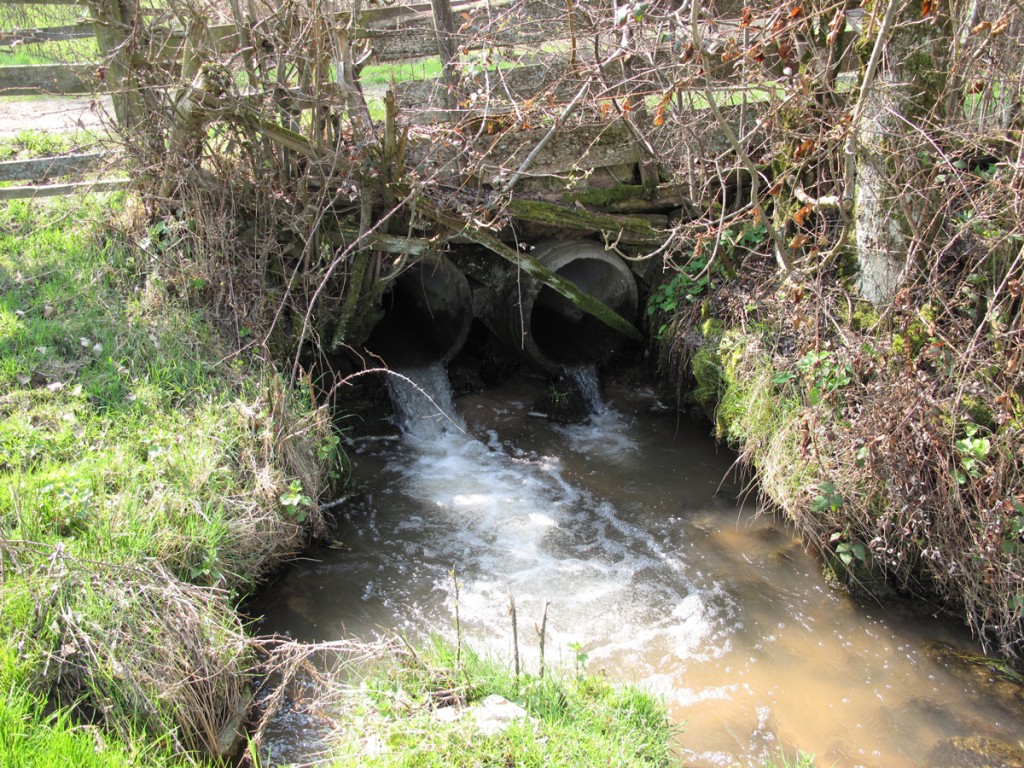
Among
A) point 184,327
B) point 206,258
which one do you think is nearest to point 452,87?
point 206,258

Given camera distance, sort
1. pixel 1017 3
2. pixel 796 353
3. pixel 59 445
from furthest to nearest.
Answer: pixel 796 353 → pixel 59 445 → pixel 1017 3

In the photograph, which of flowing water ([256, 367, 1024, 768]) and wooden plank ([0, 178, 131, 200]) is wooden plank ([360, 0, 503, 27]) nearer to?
wooden plank ([0, 178, 131, 200])

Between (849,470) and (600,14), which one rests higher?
(600,14)

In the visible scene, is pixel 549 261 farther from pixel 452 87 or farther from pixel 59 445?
pixel 59 445

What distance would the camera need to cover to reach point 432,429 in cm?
689

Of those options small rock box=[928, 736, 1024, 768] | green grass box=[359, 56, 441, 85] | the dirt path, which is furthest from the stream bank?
the dirt path

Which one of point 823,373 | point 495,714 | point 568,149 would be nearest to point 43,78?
point 568,149

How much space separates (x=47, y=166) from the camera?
6.09 meters

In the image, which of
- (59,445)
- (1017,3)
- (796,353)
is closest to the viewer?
(1017,3)

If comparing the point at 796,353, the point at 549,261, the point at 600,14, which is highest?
the point at 600,14

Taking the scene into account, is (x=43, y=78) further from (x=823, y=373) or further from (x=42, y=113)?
(x=823, y=373)

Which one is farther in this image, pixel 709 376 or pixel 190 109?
pixel 709 376

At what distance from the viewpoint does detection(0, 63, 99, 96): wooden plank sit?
5840 mm

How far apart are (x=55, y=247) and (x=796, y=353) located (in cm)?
543
